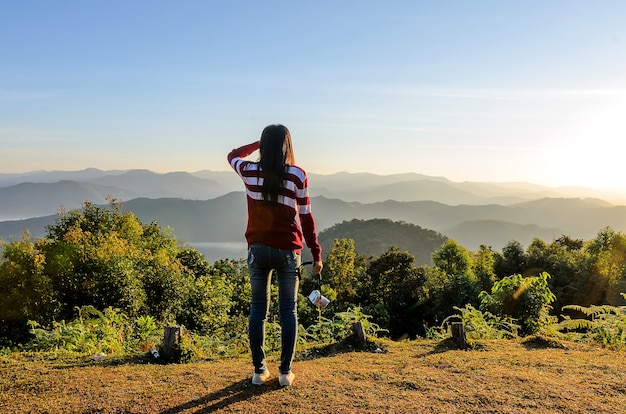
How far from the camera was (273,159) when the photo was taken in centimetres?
350

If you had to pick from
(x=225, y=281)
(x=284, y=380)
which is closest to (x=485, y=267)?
(x=225, y=281)

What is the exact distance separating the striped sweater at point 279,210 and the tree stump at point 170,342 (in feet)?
7.08

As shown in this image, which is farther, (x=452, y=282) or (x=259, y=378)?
(x=452, y=282)

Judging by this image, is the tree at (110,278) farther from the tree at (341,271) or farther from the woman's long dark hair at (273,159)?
the tree at (341,271)

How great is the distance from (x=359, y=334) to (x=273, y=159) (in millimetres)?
3390

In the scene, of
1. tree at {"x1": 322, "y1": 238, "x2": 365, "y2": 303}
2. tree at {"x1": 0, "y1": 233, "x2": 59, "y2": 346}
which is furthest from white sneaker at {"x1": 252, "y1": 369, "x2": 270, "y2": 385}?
tree at {"x1": 322, "y1": 238, "x2": 365, "y2": 303}

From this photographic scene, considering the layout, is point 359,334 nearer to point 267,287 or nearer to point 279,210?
point 267,287

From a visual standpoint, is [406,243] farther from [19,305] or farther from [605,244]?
[19,305]

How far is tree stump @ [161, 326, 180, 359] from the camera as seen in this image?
4953 mm

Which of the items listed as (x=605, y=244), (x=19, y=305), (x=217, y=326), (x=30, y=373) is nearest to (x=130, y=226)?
(x=217, y=326)

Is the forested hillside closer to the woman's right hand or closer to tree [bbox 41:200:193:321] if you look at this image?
tree [bbox 41:200:193:321]

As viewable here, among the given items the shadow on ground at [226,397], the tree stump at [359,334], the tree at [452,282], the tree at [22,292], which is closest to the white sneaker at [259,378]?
the shadow on ground at [226,397]

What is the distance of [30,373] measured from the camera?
167 inches

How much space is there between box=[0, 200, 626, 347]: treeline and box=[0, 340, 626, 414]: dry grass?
5.33 feet
